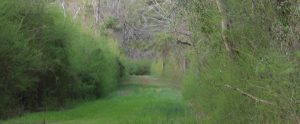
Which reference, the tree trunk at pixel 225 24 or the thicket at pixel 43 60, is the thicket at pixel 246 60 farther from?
the thicket at pixel 43 60

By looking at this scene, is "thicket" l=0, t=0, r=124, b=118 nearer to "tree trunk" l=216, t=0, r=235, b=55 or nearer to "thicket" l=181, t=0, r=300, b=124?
"thicket" l=181, t=0, r=300, b=124

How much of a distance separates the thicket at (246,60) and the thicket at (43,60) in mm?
8401

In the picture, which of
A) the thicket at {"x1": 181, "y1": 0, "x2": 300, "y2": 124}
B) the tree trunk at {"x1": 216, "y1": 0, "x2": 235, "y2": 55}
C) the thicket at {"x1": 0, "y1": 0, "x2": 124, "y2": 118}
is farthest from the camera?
the thicket at {"x1": 0, "y1": 0, "x2": 124, "y2": 118}

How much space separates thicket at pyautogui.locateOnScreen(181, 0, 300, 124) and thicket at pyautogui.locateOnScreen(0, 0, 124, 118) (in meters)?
8.40

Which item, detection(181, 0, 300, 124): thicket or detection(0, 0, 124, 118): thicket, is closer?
detection(181, 0, 300, 124): thicket

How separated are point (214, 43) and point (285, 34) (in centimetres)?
363

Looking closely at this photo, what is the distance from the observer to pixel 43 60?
84.6 ft

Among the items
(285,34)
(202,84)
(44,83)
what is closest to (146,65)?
(44,83)

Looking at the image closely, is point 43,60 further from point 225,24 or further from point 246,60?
point 246,60

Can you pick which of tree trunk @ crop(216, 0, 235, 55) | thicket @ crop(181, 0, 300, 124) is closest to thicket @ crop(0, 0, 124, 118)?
thicket @ crop(181, 0, 300, 124)

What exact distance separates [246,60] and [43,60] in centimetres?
1632

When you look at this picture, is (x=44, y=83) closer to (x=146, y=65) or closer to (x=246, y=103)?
(x=246, y=103)

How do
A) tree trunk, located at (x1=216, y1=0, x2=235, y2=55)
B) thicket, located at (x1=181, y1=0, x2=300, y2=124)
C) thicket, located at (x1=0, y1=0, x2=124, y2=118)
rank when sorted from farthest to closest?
thicket, located at (x1=0, y1=0, x2=124, y2=118)
tree trunk, located at (x1=216, y1=0, x2=235, y2=55)
thicket, located at (x1=181, y1=0, x2=300, y2=124)

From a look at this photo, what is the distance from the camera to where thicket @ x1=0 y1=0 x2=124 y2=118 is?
66.7 feet
